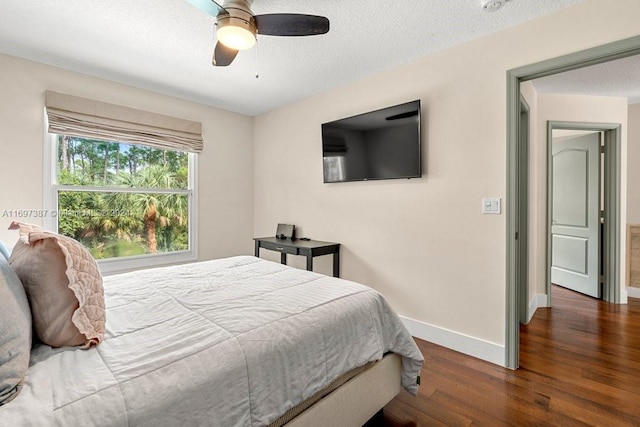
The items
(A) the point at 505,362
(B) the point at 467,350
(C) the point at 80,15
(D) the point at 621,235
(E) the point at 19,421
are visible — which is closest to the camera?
(E) the point at 19,421

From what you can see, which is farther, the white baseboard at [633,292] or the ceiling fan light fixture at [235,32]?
the white baseboard at [633,292]

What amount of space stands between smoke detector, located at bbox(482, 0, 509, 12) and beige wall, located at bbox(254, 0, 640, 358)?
0.36 m

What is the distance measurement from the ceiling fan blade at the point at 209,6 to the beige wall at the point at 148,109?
2.12m

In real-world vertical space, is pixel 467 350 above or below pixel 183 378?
below

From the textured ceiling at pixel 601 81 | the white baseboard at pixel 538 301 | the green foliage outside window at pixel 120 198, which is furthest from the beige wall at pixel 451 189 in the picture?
the green foliage outside window at pixel 120 198

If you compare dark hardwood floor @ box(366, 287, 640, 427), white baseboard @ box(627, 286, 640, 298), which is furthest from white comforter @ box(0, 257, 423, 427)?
white baseboard @ box(627, 286, 640, 298)

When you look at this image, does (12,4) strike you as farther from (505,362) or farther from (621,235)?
(621,235)

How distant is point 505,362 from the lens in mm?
2145

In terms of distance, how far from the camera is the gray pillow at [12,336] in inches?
30.0

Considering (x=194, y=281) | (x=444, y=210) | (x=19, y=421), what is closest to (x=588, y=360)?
(x=444, y=210)

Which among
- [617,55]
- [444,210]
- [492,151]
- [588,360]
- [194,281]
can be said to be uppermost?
[617,55]

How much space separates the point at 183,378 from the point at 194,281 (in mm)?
999

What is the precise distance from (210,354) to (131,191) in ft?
9.35

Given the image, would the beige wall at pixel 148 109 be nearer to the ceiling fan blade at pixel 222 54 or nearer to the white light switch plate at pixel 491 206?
the ceiling fan blade at pixel 222 54
